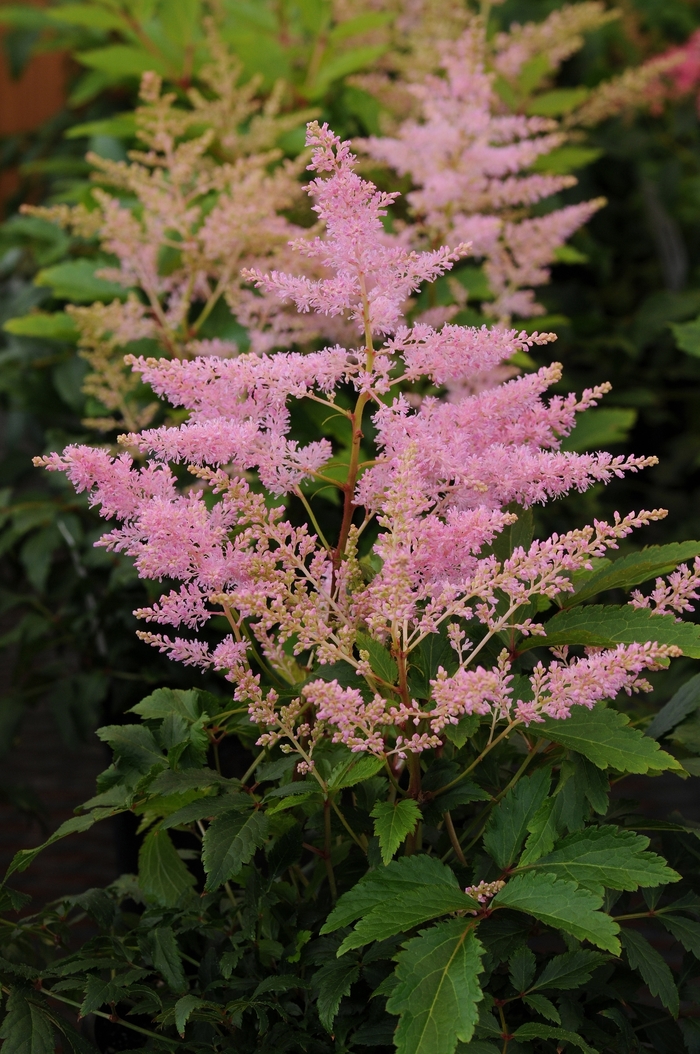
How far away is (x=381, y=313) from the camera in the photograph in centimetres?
64

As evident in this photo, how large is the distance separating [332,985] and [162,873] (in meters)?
0.16

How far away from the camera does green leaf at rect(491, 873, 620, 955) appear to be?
53 centimetres

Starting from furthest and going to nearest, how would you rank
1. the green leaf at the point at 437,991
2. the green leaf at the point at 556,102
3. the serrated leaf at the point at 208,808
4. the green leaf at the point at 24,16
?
the green leaf at the point at 24,16
the green leaf at the point at 556,102
the serrated leaf at the point at 208,808
the green leaf at the point at 437,991

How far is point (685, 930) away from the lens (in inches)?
26.3

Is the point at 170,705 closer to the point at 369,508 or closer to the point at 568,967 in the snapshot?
the point at 369,508

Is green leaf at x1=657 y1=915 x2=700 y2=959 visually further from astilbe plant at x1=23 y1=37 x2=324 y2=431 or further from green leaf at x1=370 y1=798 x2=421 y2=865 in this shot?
astilbe plant at x1=23 y1=37 x2=324 y2=431

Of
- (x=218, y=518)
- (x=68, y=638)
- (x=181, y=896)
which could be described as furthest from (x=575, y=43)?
(x=181, y=896)

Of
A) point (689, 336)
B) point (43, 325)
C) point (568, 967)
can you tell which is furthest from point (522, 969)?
point (43, 325)

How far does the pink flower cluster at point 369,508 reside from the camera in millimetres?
576

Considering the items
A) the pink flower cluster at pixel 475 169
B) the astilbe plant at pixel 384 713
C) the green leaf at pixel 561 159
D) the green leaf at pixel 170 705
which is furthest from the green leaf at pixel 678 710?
the green leaf at pixel 561 159

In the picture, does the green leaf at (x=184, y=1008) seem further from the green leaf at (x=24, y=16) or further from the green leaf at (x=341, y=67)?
the green leaf at (x=24, y=16)

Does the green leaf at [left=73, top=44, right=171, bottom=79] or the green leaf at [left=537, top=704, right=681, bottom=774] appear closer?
the green leaf at [left=537, top=704, right=681, bottom=774]

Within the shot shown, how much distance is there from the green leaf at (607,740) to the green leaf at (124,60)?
1111 millimetres

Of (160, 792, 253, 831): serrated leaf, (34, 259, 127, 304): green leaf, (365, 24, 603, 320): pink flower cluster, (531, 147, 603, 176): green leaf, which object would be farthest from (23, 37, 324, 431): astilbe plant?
(160, 792, 253, 831): serrated leaf
